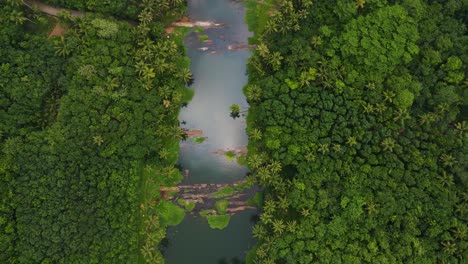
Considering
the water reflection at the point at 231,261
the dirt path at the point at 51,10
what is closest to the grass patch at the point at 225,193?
the water reflection at the point at 231,261

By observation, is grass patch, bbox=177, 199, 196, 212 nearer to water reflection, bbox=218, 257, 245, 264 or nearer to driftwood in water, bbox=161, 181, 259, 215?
driftwood in water, bbox=161, 181, 259, 215

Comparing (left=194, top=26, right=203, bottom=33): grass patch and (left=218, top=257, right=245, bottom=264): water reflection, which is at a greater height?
(left=194, top=26, right=203, bottom=33): grass patch

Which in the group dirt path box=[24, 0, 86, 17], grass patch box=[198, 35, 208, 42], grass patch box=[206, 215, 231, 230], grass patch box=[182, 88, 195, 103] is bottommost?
grass patch box=[206, 215, 231, 230]

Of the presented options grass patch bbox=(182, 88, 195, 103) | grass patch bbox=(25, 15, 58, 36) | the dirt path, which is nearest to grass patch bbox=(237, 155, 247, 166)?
grass patch bbox=(182, 88, 195, 103)

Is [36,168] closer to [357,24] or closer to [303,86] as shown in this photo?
[303,86]

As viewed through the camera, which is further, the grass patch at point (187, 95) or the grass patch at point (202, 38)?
the grass patch at point (202, 38)

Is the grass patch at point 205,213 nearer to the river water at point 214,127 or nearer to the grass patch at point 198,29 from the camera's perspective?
the river water at point 214,127

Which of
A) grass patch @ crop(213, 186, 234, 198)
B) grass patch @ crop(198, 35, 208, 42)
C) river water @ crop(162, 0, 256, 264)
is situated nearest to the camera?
river water @ crop(162, 0, 256, 264)

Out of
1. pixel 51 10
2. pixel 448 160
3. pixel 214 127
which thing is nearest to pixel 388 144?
pixel 448 160
